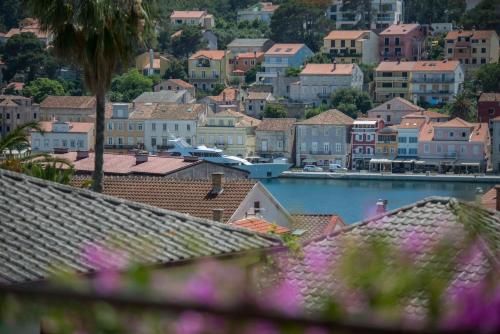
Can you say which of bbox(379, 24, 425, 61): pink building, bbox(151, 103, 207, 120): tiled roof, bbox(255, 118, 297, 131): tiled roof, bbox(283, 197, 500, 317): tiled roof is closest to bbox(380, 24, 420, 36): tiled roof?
bbox(379, 24, 425, 61): pink building

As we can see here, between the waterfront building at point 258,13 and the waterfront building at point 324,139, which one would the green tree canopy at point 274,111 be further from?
the waterfront building at point 258,13

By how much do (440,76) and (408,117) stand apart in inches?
311

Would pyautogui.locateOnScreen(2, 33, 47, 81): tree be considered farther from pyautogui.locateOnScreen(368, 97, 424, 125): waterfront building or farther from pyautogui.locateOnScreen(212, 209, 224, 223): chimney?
pyautogui.locateOnScreen(212, 209, 224, 223): chimney

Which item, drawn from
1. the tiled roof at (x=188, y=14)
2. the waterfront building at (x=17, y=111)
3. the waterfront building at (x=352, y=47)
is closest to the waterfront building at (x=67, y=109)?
the waterfront building at (x=17, y=111)

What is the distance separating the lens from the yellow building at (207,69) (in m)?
78.9

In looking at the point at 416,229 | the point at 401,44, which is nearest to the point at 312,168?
the point at 401,44

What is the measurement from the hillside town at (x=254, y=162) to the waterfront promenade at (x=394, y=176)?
3.6 inches

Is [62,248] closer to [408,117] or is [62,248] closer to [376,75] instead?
[408,117]

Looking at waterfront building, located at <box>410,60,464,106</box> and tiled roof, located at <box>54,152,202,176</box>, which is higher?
waterfront building, located at <box>410,60,464,106</box>

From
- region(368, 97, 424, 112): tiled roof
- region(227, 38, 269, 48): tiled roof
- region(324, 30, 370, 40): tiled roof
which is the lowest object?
region(368, 97, 424, 112): tiled roof

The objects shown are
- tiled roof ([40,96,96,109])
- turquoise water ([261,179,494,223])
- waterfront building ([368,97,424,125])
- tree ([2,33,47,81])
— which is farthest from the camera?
tree ([2,33,47,81])

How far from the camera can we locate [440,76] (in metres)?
71.8

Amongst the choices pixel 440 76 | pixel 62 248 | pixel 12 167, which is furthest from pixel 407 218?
pixel 440 76

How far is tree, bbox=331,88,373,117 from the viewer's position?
6981 centimetres
